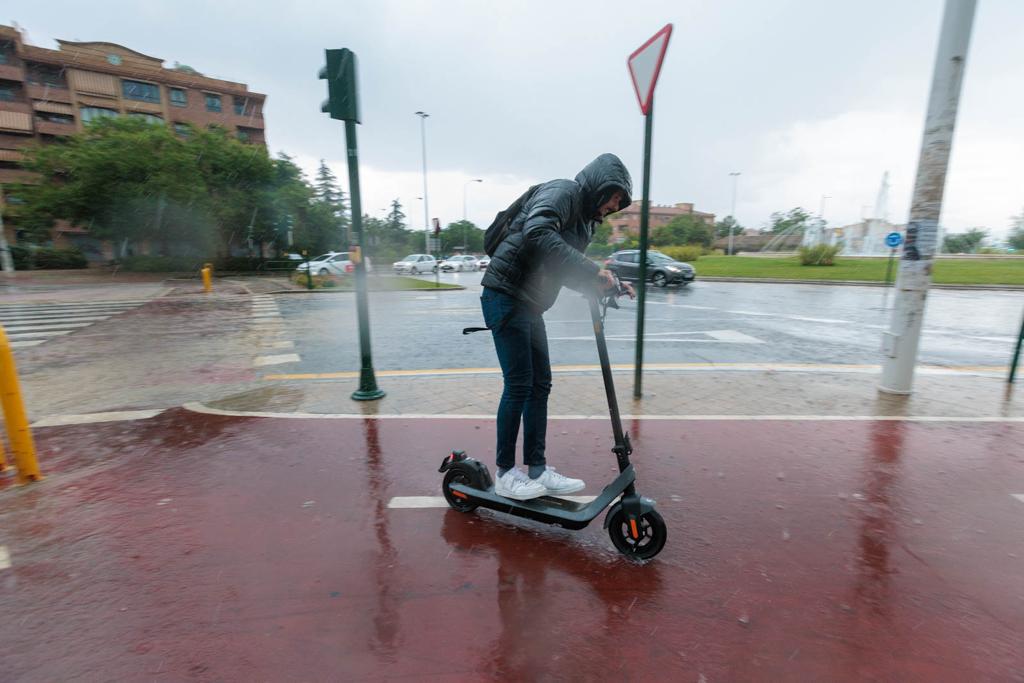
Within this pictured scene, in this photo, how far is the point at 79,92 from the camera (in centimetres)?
4566

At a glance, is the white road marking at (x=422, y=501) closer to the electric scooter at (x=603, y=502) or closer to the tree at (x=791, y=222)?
the electric scooter at (x=603, y=502)

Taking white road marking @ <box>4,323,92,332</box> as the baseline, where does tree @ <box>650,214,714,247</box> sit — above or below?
above

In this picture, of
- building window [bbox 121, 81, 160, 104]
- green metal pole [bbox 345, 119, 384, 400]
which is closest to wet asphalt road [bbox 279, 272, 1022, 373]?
green metal pole [bbox 345, 119, 384, 400]

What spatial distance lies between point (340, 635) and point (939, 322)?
1336cm

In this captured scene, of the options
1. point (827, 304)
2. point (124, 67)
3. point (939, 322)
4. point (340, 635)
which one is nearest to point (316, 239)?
point (124, 67)

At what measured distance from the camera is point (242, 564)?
248cm

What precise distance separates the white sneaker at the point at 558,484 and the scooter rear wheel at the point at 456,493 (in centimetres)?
42

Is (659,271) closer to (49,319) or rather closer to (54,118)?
(49,319)

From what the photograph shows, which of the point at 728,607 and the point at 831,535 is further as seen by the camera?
the point at 831,535

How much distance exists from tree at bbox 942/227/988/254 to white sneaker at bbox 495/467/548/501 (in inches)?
2659

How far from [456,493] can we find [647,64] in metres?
3.72

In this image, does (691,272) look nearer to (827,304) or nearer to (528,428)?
(827,304)

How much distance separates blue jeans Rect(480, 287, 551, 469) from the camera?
8.73ft

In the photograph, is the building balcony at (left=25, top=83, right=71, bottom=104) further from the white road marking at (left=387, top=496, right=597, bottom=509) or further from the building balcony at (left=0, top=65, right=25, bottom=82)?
the white road marking at (left=387, top=496, right=597, bottom=509)
